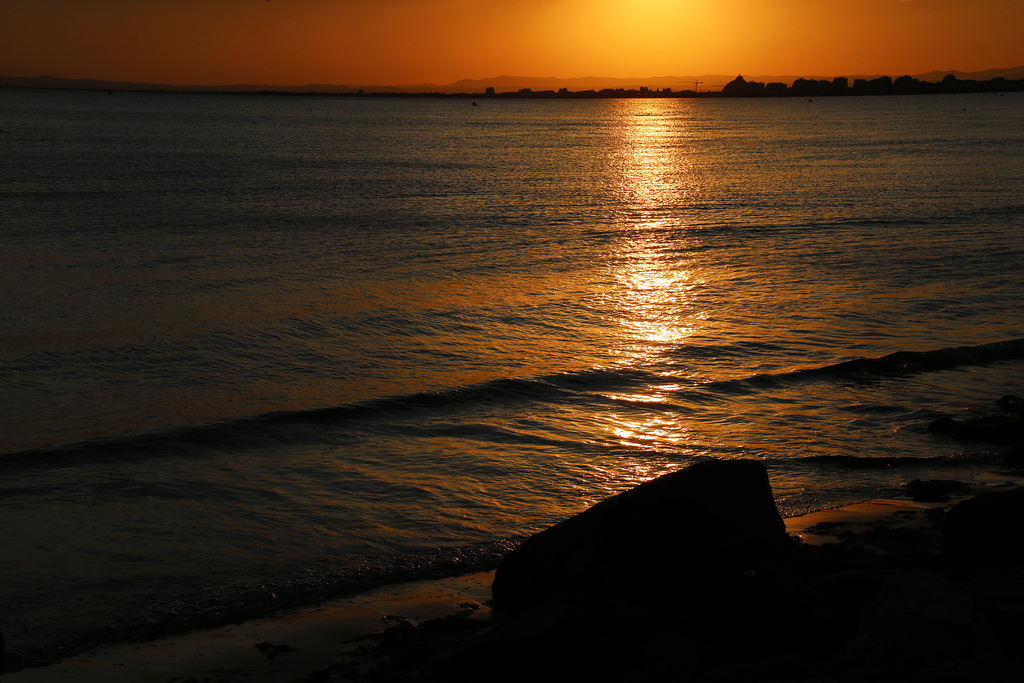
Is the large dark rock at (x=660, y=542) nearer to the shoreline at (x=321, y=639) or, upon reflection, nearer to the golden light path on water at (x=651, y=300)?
the shoreline at (x=321, y=639)

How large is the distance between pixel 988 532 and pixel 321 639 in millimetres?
5231

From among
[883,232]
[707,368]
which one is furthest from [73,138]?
[707,368]

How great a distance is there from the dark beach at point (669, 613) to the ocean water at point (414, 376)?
721 millimetres

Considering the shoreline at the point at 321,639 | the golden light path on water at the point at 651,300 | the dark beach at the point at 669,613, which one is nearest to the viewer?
the dark beach at the point at 669,613

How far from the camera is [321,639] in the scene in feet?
19.6

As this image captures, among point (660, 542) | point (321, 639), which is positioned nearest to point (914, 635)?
point (660, 542)

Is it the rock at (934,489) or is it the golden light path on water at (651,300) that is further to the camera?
the golden light path on water at (651,300)

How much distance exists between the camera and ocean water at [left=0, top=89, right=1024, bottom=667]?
7867 millimetres

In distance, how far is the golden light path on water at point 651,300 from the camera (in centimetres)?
1107

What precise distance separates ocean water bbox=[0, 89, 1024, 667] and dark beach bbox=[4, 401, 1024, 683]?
2.37 ft

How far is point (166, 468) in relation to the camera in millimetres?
10141

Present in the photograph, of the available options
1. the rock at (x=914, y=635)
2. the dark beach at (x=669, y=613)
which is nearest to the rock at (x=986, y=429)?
the dark beach at (x=669, y=613)

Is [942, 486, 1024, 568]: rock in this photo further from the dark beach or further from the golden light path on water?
the golden light path on water

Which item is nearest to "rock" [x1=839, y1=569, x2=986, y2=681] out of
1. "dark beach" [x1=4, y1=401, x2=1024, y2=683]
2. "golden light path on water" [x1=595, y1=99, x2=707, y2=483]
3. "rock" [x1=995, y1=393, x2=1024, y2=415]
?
"dark beach" [x1=4, y1=401, x2=1024, y2=683]
